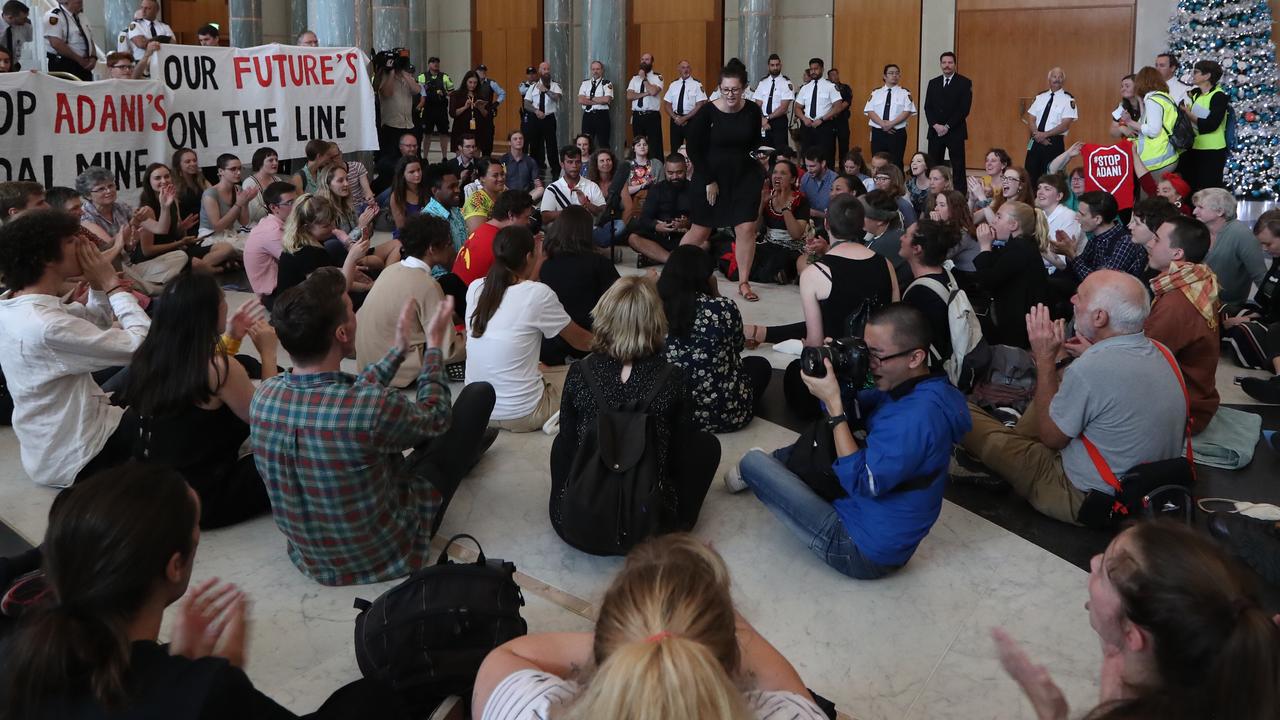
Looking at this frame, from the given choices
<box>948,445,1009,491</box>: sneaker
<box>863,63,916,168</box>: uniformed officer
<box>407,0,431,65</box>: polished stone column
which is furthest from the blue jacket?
<box>407,0,431,65</box>: polished stone column

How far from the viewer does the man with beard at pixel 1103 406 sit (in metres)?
3.79

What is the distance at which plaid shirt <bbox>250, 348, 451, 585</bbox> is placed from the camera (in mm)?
3135

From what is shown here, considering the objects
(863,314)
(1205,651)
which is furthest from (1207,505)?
(1205,651)

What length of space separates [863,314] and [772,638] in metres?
2.14

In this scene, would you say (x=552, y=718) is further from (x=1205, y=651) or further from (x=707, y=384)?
(x=707, y=384)

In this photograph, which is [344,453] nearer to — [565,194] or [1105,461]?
[1105,461]

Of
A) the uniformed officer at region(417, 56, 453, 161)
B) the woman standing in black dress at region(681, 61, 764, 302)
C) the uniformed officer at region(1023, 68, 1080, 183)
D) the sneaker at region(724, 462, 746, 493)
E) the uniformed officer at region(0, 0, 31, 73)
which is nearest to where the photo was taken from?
the sneaker at region(724, 462, 746, 493)

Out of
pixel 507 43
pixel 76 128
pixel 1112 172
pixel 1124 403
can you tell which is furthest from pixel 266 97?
pixel 507 43

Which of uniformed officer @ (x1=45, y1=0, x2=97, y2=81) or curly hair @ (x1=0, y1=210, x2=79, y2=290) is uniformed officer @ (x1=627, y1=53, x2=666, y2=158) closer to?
uniformed officer @ (x1=45, y1=0, x2=97, y2=81)

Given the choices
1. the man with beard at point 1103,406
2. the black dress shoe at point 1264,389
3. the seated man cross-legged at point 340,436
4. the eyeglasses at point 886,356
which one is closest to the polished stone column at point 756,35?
the black dress shoe at point 1264,389

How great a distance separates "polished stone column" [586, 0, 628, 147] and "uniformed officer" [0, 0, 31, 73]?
6695 millimetres

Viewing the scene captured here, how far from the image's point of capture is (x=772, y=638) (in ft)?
10.7

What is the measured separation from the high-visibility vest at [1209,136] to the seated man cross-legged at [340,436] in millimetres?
8903

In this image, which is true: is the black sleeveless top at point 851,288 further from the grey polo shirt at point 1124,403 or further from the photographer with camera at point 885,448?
the photographer with camera at point 885,448
